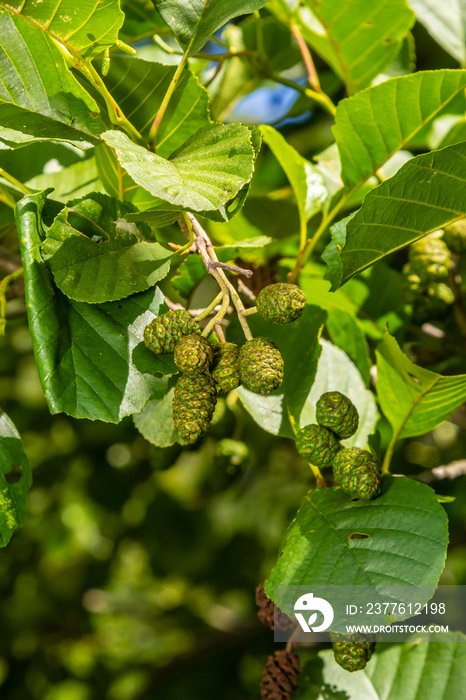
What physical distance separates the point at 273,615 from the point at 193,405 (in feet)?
2.01

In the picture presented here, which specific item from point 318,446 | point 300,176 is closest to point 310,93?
point 300,176

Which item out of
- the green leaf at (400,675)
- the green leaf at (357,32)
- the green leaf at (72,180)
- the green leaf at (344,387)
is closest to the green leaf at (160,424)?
the green leaf at (344,387)

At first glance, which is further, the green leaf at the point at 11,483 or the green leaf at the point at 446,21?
the green leaf at the point at 446,21

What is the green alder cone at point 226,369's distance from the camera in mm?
957

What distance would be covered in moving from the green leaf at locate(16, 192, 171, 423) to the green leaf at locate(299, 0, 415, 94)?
990 mm

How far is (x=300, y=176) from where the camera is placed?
4.25 feet

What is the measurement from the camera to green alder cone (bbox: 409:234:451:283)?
158cm

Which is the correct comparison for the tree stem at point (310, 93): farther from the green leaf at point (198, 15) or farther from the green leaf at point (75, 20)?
the green leaf at point (75, 20)

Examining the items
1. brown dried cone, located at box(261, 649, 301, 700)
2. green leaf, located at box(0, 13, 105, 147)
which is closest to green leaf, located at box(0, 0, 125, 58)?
green leaf, located at box(0, 13, 105, 147)

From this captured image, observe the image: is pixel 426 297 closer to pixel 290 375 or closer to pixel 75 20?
pixel 290 375

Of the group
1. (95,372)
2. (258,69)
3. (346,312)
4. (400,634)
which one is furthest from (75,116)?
(400,634)

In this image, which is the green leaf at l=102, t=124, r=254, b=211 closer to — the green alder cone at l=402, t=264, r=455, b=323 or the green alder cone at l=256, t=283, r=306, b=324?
the green alder cone at l=256, t=283, r=306, b=324

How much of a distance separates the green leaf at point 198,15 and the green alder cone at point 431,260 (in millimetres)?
861

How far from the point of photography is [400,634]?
142 cm
